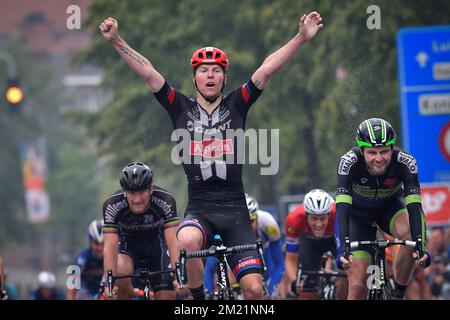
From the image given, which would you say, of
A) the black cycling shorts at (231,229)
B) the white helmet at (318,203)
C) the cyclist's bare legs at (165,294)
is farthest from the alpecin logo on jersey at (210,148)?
the white helmet at (318,203)

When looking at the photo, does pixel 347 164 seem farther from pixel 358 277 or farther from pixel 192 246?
pixel 192 246

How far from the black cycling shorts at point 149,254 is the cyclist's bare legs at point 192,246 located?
1662 millimetres

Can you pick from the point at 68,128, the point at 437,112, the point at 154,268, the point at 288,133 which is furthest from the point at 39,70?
the point at 154,268

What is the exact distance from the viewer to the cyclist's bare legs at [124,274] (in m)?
12.5

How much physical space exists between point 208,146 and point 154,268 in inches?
101

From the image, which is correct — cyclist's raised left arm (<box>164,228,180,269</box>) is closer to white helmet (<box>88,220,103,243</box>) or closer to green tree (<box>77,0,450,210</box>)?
white helmet (<box>88,220,103,243</box>)

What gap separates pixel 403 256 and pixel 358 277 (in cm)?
58

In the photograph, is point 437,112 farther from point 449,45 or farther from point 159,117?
point 159,117

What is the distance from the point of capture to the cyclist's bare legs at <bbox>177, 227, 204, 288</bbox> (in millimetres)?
10484

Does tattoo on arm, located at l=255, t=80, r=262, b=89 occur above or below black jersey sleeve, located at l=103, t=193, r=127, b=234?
above

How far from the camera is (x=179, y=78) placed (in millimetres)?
25547

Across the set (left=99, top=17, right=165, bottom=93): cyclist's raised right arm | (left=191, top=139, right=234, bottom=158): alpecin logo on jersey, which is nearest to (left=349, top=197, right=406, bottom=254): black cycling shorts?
(left=191, top=139, right=234, bottom=158): alpecin logo on jersey

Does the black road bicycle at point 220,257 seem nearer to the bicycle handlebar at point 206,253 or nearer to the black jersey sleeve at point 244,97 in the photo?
the bicycle handlebar at point 206,253

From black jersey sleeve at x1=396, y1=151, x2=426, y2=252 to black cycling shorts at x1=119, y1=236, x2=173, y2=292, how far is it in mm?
2872
